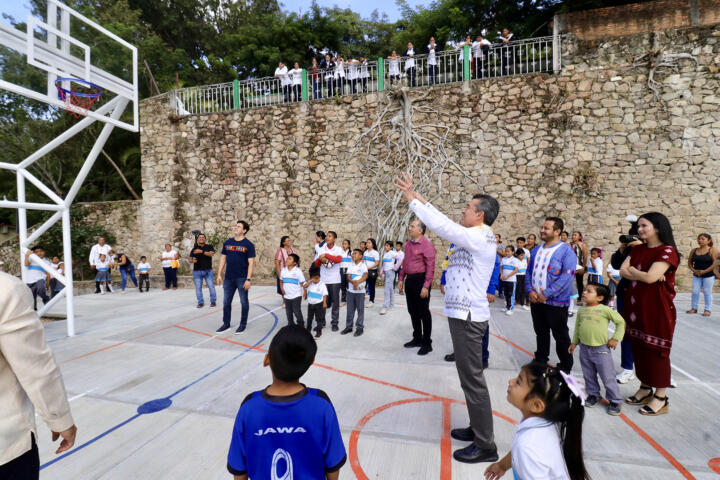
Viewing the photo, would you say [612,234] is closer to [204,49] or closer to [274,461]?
[274,461]

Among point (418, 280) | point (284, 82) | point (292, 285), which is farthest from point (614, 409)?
point (284, 82)

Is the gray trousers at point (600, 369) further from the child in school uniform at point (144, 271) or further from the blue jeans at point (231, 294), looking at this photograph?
the child in school uniform at point (144, 271)

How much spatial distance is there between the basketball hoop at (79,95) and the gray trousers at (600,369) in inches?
293

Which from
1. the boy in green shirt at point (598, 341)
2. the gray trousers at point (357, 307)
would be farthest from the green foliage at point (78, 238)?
the boy in green shirt at point (598, 341)

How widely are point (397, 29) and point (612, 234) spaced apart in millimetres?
16667

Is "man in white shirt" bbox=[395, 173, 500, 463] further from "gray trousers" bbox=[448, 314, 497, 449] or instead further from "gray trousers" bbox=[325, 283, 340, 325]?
Result: "gray trousers" bbox=[325, 283, 340, 325]

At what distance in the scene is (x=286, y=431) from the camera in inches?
57.7

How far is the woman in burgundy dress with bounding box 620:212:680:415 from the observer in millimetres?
3283

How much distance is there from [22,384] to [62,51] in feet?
19.8

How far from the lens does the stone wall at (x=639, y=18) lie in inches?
394

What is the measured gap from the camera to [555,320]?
3.99m

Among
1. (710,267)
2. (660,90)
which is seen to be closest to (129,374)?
(710,267)

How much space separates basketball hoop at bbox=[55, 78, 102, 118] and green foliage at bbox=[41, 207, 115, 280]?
10393 mm

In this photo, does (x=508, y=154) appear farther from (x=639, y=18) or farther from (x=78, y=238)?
(x=78, y=238)
